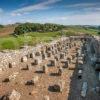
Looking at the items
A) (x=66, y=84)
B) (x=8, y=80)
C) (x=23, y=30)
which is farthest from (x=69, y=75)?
(x=23, y=30)

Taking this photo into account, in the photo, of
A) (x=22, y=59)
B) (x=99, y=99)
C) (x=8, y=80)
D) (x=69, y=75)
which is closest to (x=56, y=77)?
(x=69, y=75)

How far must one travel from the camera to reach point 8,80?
23094mm

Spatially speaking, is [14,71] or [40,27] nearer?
[14,71]

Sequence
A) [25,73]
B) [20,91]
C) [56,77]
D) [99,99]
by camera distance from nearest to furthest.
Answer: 1. [99,99]
2. [20,91]
3. [56,77]
4. [25,73]

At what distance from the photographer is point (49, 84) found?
72.3 ft

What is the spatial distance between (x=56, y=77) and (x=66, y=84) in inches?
116

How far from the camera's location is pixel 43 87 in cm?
2109

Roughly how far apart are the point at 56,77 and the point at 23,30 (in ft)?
240

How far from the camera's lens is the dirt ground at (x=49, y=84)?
61.6 ft

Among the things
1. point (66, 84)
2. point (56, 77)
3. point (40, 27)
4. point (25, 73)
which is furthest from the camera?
point (40, 27)

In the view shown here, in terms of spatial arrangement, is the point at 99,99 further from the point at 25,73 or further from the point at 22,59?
the point at 22,59

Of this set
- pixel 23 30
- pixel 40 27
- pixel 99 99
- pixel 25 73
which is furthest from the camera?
pixel 40 27

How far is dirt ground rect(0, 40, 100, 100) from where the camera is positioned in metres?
18.8

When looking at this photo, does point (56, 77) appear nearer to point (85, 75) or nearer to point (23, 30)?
point (85, 75)
